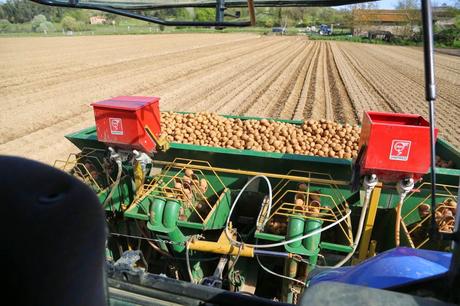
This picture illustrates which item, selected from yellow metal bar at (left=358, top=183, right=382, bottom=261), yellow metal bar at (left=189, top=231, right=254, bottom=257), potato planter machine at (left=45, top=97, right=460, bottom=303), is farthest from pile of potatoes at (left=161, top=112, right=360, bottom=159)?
yellow metal bar at (left=189, top=231, right=254, bottom=257)

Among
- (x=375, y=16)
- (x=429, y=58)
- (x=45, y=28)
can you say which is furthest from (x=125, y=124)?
(x=375, y=16)

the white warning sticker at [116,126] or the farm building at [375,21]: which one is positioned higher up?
the farm building at [375,21]

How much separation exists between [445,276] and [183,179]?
112 inches

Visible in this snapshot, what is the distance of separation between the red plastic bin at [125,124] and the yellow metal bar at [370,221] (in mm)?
1927

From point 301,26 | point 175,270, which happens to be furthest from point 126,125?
point 301,26

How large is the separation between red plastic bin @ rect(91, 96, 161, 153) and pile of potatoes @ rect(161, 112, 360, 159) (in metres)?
1.14

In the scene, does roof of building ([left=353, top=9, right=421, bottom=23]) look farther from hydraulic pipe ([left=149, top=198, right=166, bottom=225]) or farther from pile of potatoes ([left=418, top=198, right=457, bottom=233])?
hydraulic pipe ([left=149, top=198, right=166, bottom=225])

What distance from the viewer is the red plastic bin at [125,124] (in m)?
3.13

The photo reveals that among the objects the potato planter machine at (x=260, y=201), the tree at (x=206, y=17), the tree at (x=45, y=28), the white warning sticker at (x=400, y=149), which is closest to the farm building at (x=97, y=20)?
the tree at (x=45, y=28)

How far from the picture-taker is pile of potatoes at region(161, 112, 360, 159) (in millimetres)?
4406

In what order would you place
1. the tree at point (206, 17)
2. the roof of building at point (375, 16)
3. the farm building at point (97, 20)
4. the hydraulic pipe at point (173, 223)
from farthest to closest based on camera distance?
the farm building at point (97, 20)
the roof of building at point (375, 16)
the hydraulic pipe at point (173, 223)
the tree at point (206, 17)

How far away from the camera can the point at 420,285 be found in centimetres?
99

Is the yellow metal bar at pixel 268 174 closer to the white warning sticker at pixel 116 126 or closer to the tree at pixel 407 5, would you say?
the white warning sticker at pixel 116 126

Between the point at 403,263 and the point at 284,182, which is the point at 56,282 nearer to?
the point at 403,263
